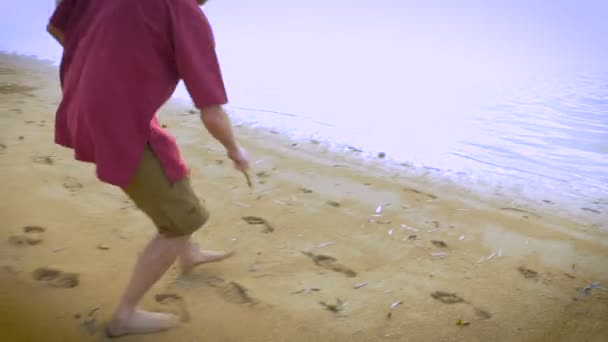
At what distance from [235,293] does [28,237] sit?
117cm

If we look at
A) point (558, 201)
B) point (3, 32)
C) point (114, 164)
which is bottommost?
point (3, 32)

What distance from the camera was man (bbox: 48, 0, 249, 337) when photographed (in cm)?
146

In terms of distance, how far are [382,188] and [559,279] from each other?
1479 mm

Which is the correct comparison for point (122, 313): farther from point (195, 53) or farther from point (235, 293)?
point (195, 53)

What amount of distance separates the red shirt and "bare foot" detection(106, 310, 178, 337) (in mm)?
622

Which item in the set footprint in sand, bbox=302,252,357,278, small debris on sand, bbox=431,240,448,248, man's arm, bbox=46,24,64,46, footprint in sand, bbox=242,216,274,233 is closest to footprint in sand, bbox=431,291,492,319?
footprint in sand, bbox=302,252,357,278

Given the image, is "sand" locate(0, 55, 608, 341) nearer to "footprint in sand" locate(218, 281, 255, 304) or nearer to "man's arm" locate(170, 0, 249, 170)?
"footprint in sand" locate(218, 281, 255, 304)

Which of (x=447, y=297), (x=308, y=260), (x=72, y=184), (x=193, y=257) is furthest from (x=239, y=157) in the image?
(x=72, y=184)

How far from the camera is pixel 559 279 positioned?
2.57 m

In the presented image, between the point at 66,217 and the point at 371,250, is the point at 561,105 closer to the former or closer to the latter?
the point at 371,250

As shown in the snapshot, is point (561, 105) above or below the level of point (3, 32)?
above

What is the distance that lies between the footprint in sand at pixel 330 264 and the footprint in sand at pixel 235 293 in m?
0.48

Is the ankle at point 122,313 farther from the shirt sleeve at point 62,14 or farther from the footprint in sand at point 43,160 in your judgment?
the footprint in sand at point 43,160

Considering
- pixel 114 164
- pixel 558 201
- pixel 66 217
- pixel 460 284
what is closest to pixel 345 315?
pixel 460 284
